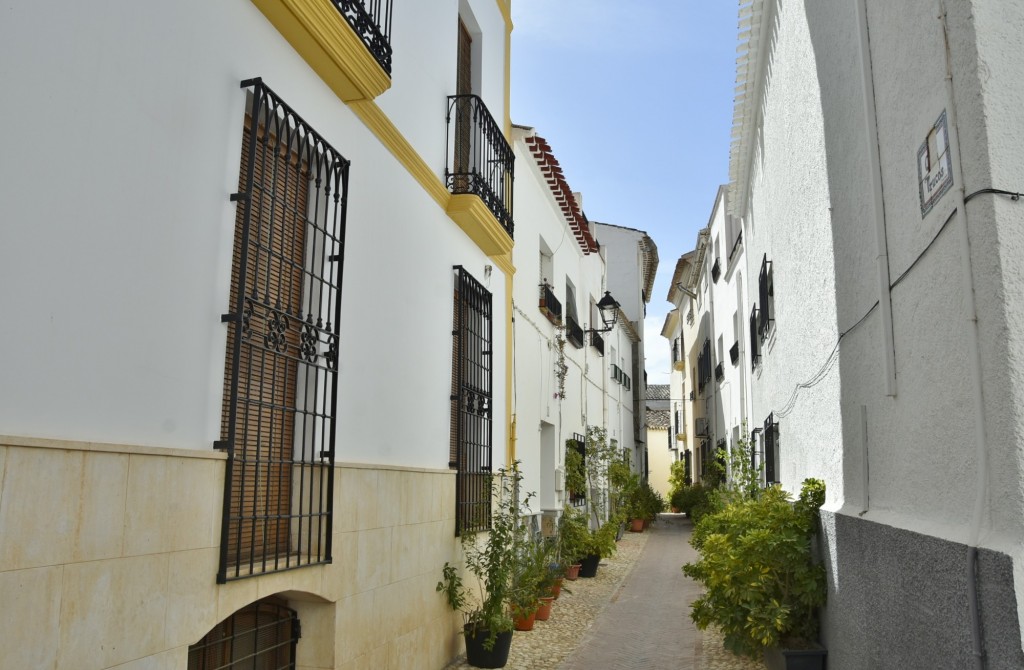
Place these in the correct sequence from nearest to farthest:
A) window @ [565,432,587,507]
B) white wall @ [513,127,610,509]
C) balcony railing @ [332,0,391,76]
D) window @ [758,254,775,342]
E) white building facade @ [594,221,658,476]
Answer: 1. balcony railing @ [332,0,391,76]
2. window @ [758,254,775,342]
3. white wall @ [513,127,610,509]
4. window @ [565,432,587,507]
5. white building facade @ [594,221,658,476]

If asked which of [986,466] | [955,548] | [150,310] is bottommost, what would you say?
[955,548]

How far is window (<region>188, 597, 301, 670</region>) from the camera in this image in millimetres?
4465

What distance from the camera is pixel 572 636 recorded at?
358 inches

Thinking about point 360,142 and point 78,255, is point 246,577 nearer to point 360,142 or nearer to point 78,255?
point 78,255

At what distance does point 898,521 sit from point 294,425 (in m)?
3.41

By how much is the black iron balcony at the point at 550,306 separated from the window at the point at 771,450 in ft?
13.4

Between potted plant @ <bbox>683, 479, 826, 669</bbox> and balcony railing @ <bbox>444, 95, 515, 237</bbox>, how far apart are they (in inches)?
156

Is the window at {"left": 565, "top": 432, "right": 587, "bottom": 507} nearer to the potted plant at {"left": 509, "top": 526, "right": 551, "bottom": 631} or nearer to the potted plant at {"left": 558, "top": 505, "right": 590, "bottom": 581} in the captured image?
the potted plant at {"left": 558, "top": 505, "right": 590, "bottom": 581}

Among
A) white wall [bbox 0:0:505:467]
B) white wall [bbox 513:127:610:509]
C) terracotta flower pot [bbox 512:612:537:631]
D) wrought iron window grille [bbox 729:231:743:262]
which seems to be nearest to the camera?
white wall [bbox 0:0:505:467]

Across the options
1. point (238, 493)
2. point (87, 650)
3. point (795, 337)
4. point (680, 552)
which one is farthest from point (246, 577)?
point (680, 552)

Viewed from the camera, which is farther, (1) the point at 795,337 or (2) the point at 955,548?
(1) the point at 795,337

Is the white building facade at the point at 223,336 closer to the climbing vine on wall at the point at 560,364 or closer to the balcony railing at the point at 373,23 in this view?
the balcony railing at the point at 373,23

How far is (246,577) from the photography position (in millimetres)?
4172

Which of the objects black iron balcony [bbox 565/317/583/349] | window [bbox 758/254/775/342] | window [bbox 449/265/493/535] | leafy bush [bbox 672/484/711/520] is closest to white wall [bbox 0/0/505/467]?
window [bbox 449/265/493/535]
